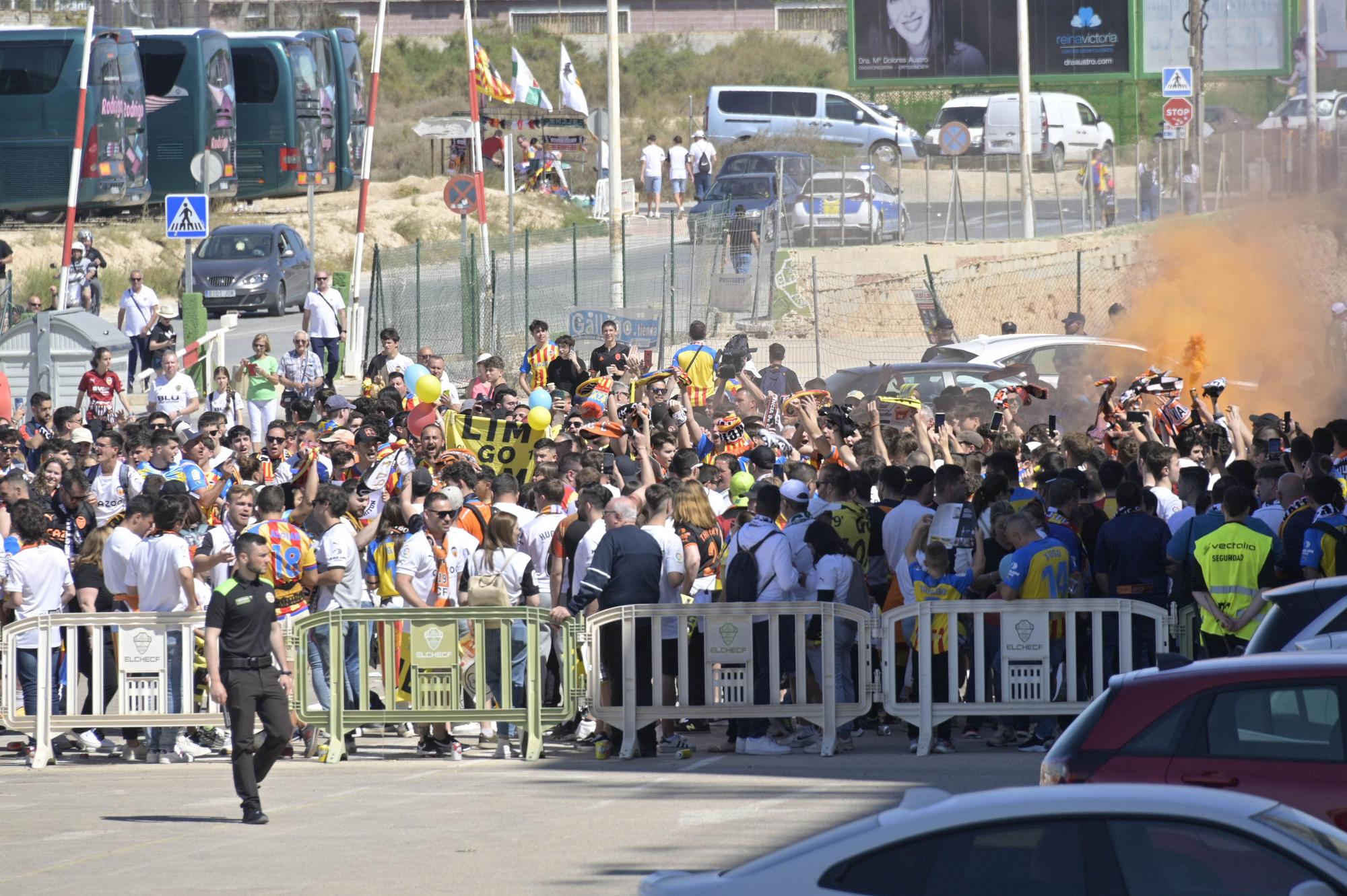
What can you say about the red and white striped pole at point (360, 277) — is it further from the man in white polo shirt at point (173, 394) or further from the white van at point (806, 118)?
the white van at point (806, 118)

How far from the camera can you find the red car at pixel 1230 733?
6.38 meters

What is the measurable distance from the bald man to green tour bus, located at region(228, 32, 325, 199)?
96.2 feet

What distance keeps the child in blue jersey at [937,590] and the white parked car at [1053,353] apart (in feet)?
30.7

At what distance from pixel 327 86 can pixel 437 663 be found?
3209 cm

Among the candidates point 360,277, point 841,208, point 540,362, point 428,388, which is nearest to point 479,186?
point 360,277

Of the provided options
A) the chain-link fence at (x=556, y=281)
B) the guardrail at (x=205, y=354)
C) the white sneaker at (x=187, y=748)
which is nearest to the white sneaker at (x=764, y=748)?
the white sneaker at (x=187, y=748)

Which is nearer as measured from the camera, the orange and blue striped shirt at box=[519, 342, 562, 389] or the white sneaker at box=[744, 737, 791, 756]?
the white sneaker at box=[744, 737, 791, 756]

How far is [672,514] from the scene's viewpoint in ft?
38.3

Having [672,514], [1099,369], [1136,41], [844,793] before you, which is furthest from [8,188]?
[1136,41]

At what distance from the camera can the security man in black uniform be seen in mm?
9078

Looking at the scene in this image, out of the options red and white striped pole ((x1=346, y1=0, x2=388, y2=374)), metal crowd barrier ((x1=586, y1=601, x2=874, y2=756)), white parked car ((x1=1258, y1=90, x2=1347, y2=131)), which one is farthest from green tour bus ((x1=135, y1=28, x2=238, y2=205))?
metal crowd barrier ((x1=586, y1=601, x2=874, y2=756))

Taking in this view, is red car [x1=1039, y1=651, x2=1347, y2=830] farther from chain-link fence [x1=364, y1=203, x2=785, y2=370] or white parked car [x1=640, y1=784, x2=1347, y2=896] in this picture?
chain-link fence [x1=364, y1=203, x2=785, y2=370]

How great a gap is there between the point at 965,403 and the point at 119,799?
1045cm

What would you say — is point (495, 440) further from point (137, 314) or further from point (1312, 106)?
point (1312, 106)
